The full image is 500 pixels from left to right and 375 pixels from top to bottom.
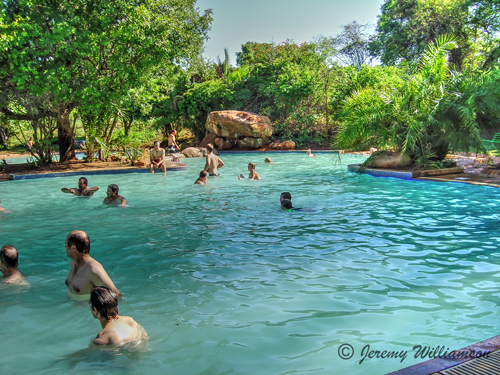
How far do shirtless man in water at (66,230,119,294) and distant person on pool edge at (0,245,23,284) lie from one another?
112 centimetres

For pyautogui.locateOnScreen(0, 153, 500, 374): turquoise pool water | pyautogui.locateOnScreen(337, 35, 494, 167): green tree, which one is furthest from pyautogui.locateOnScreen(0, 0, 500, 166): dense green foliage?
pyautogui.locateOnScreen(0, 153, 500, 374): turquoise pool water

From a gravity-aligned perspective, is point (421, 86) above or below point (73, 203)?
above

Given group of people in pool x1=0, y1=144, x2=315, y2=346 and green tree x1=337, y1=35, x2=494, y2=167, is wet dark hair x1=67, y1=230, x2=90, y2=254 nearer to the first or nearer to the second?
group of people in pool x1=0, y1=144, x2=315, y2=346

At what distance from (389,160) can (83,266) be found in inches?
507

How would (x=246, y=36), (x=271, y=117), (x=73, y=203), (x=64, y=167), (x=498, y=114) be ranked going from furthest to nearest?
(x=246, y=36), (x=271, y=117), (x=64, y=167), (x=498, y=114), (x=73, y=203)

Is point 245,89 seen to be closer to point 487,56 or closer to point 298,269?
point 487,56

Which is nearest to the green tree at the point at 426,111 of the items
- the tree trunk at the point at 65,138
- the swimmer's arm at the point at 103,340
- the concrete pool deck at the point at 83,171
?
the concrete pool deck at the point at 83,171

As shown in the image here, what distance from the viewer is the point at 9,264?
5.25 meters

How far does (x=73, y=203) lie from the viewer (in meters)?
10.8

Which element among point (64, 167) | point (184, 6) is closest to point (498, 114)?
point (184, 6)

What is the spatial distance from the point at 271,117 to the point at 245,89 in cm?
301

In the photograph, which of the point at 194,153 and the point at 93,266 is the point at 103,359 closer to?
the point at 93,266

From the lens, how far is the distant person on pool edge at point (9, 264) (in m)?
5.16

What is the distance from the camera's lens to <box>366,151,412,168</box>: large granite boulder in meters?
15.0
